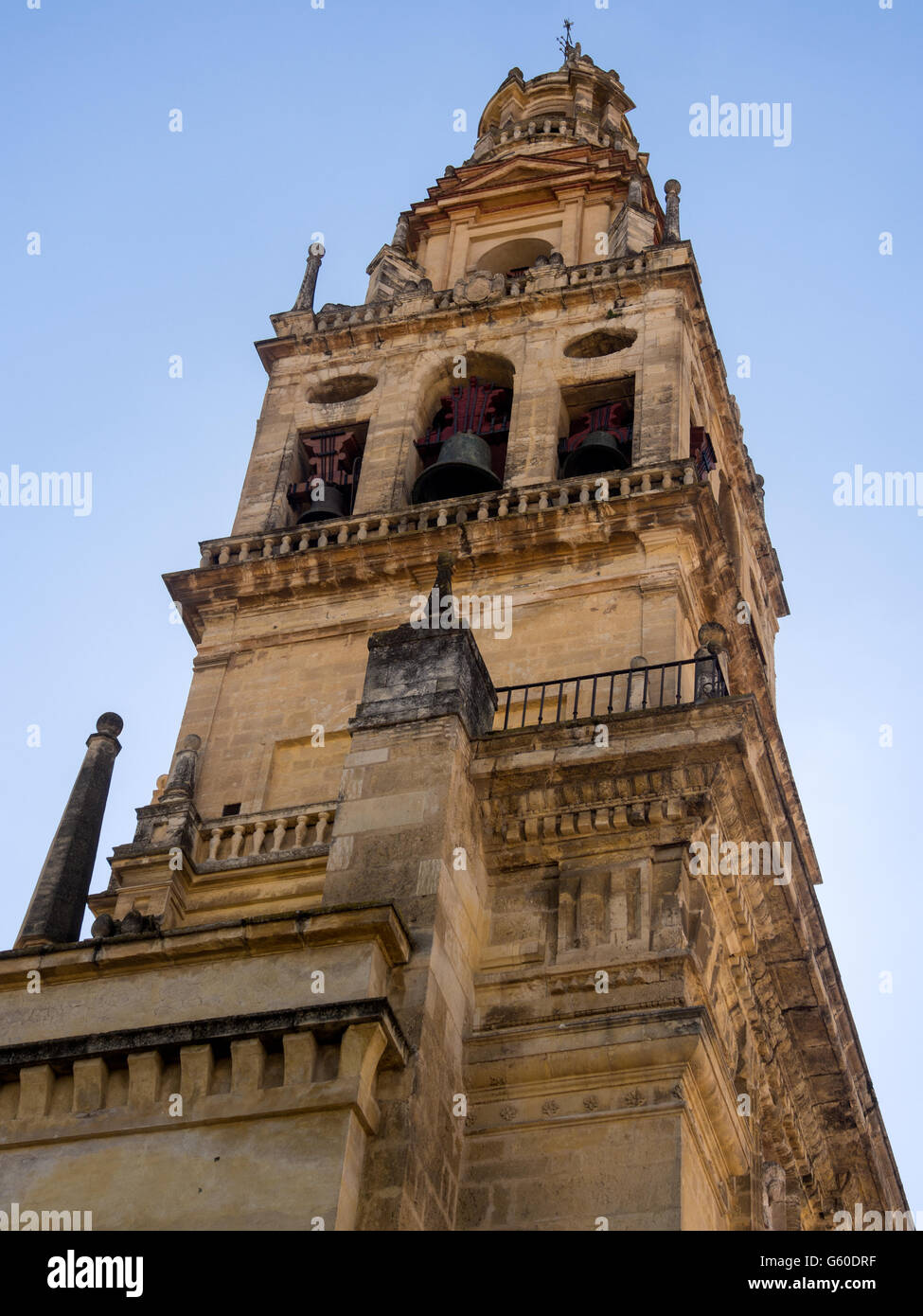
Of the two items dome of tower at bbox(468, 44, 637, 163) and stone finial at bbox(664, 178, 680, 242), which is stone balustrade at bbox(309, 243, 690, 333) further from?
dome of tower at bbox(468, 44, 637, 163)

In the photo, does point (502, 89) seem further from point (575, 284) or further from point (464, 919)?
point (464, 919)

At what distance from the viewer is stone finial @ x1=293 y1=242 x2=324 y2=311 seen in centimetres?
3357

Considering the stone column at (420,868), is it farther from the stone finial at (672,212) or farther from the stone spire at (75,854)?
the stone finial at (672,212)

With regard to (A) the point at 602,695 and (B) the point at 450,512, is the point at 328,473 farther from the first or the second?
(A) the point at 602,695

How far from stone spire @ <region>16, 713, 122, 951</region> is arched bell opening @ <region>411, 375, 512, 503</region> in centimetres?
656

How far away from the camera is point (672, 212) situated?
33312 mm

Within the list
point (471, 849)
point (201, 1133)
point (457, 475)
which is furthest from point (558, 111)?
point (201, 1133)

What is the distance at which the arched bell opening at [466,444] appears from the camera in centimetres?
2827

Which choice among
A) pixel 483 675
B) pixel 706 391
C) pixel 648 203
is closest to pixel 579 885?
pixel 483 675

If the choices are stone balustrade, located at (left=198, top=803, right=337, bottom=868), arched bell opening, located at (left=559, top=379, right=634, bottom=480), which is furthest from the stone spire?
arched bell opening, located at (left=559, top=379, right=634, bottom=480)

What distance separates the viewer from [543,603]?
25.4m

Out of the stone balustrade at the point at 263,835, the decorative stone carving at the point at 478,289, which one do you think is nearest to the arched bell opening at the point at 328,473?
the decorative stone carving at the point at 478,289

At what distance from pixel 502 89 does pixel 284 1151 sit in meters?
31.8

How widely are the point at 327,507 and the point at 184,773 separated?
5.89 metres
